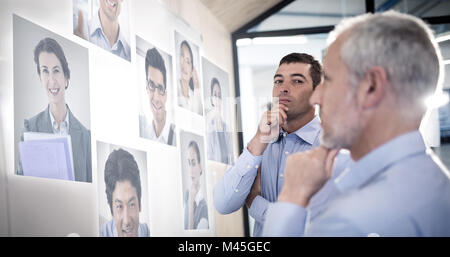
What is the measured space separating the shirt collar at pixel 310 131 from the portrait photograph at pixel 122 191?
1.72 ft

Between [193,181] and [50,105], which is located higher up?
[50,105]

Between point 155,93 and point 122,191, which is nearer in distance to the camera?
point 122,191

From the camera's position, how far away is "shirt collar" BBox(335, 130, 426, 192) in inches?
43.3

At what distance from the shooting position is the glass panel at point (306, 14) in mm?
1638

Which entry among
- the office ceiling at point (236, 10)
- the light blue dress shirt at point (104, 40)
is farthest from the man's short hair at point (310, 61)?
the light blue dress shirt at point (104, 40)

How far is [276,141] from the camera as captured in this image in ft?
4.94

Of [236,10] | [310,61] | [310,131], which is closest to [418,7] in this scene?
[310,61]

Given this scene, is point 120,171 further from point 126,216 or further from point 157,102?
point 157,102

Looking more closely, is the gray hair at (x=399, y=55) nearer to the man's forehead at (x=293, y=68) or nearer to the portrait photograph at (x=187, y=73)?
the man's forehead at (x=293, y=68)

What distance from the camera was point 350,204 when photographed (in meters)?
1.07

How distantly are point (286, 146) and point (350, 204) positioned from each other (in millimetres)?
411

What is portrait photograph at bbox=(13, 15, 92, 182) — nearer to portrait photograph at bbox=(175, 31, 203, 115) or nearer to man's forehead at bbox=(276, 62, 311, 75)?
portrait photograph at bbox=(175, 31, 203, 115)

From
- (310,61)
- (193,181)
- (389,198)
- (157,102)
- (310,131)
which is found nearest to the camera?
(389,198)

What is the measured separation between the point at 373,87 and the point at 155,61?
2.76 ft
